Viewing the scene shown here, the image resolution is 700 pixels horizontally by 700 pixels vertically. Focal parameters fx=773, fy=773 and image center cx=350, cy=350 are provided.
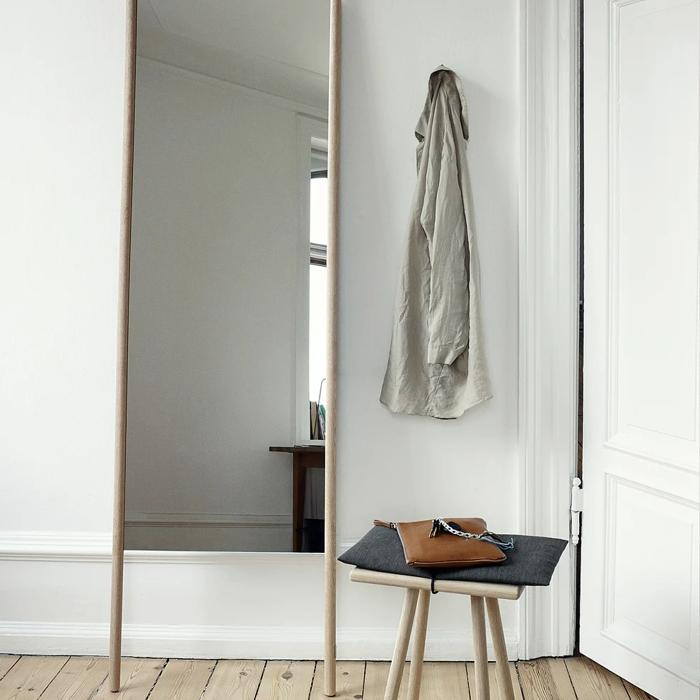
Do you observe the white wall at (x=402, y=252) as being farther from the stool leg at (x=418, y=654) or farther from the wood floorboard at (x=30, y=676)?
the wood floorboard at (x=30, y=676)

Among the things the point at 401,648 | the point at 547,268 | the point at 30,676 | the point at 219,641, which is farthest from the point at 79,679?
the point at 547,268

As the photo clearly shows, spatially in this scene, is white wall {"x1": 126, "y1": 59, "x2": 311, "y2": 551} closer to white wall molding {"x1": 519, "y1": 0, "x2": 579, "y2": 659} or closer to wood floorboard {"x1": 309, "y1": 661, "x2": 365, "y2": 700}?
wood floorboard {"x1": 309, "y1": 661, "x2": 365, "y2": 700}

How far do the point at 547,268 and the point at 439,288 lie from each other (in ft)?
1.17

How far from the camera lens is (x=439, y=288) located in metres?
2.24

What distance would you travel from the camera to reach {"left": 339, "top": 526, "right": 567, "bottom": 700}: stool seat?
5.53 ft

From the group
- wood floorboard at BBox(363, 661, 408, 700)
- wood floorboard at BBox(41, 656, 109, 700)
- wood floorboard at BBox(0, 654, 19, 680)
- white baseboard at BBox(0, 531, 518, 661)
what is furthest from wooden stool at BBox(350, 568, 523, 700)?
wood floorboard at BBox(0, 654, 19, 680)

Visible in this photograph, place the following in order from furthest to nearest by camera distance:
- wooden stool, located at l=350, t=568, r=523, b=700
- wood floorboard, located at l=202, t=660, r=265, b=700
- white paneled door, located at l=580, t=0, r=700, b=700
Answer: wood floorboard, located at l=202, t=660, r=265, b=700 → white paneled door, located at l=580, t=0, r=700, b=700 → wooden stool, located at l=350, t=568, r=523, b=700

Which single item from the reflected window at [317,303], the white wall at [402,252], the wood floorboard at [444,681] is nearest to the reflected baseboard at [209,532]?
the white wall at [402,252]

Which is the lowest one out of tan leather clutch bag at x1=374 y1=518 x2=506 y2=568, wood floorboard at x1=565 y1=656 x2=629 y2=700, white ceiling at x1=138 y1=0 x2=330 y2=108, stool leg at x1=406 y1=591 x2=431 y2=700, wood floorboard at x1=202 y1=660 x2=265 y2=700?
wood floorboard at x1=202 y1=660 x2=265 y2=700

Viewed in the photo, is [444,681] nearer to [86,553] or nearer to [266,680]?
[266,680]

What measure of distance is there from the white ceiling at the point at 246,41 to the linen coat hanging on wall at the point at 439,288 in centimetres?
37

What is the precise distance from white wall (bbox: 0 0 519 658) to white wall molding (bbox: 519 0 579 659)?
46 mm

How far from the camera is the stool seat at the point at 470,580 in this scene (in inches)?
66.4

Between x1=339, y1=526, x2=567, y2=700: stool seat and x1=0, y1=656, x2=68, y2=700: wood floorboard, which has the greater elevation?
x1=339, y1=526, x2=567, y2=700: stool seat
